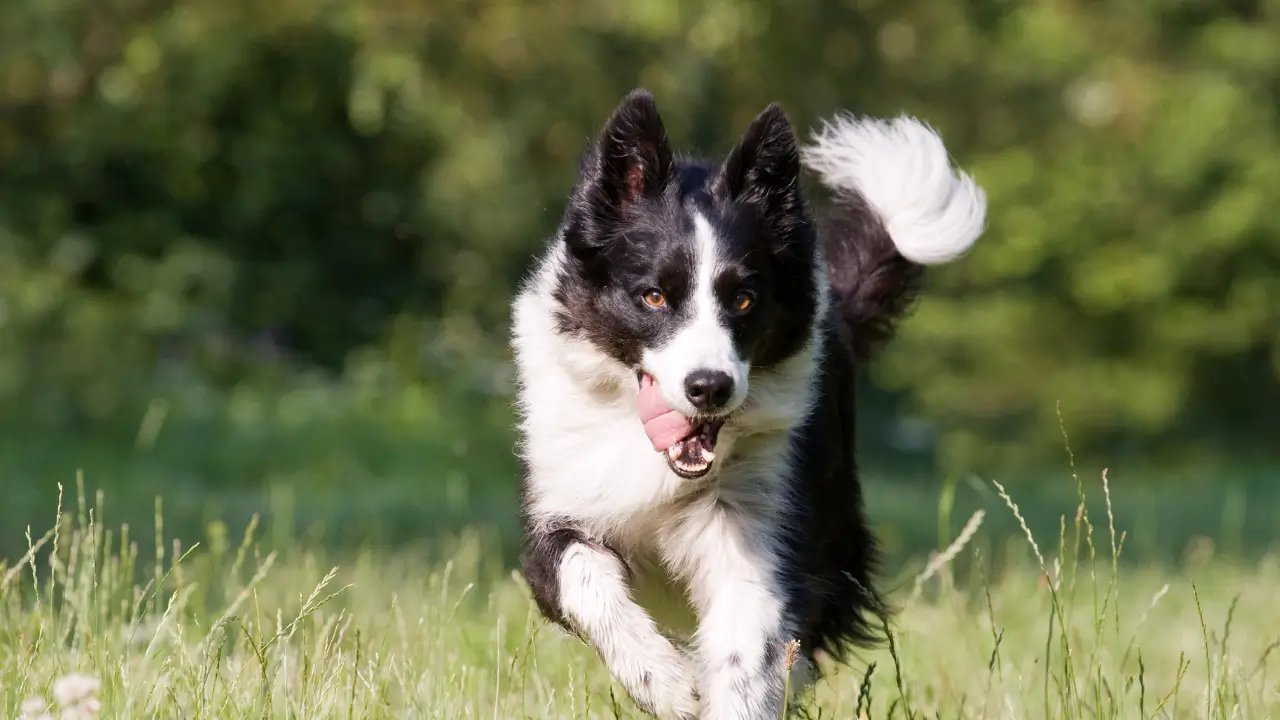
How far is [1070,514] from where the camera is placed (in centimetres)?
1348

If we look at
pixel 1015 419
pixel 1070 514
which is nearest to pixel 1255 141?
pixel 1015 419

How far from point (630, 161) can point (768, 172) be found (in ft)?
1.29

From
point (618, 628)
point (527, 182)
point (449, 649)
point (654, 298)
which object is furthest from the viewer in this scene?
point (527, 182)

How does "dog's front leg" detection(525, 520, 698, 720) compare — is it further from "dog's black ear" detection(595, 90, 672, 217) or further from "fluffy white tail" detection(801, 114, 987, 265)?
"fluffy white tail" detection(801, 114, 987, 265)

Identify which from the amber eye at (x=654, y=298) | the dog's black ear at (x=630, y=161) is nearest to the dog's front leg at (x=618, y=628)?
the amber eye at (x=654, y=298)

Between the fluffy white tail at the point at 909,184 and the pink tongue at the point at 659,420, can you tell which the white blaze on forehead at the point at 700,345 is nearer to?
the pink tongue at the point at 659,420

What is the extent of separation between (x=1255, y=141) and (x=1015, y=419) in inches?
189

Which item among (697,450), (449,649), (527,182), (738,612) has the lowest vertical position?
(527,182)

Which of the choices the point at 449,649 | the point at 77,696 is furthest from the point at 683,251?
the point at 77,696

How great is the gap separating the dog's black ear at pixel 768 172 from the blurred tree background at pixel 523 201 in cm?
1082

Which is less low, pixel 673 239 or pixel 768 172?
pixel 768 172

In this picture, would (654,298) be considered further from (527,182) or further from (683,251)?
(527,182)

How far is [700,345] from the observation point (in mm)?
3879

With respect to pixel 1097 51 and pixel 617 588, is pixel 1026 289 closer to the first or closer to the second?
pixel 1097 51
